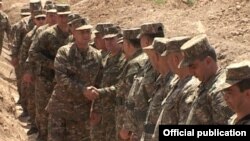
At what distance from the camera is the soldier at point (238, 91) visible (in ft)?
14.6

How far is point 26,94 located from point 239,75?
28.8ft

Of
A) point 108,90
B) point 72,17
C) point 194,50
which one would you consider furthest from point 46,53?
point 194,50

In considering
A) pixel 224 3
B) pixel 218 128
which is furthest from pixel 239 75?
pixel 224 3

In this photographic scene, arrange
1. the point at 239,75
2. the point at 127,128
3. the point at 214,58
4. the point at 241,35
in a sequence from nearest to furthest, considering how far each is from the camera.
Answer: the point at 239,75, the point at 214,58, the point at 127,128, the point at 241,35

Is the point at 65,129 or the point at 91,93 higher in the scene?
the point at 91,93

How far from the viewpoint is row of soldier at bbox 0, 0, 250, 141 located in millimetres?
5102

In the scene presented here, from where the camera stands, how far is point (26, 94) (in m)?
12.9

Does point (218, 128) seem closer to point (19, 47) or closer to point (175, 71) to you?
point (175, 71)

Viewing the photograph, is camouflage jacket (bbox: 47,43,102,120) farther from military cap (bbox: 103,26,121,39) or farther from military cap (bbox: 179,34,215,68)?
military cap (bbox: 179,34,215,68)

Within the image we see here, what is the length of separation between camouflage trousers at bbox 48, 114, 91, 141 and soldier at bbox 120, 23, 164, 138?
7.48ft

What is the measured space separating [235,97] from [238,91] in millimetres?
47

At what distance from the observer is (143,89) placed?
6.55 metres

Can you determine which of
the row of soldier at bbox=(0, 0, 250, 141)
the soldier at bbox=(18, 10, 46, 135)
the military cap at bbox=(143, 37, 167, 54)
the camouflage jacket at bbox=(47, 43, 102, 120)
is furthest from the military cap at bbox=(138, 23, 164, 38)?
the soldier at bbox=(18, 10, 46, 135)

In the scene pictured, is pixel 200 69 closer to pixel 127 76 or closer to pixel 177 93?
pixel 177 93
